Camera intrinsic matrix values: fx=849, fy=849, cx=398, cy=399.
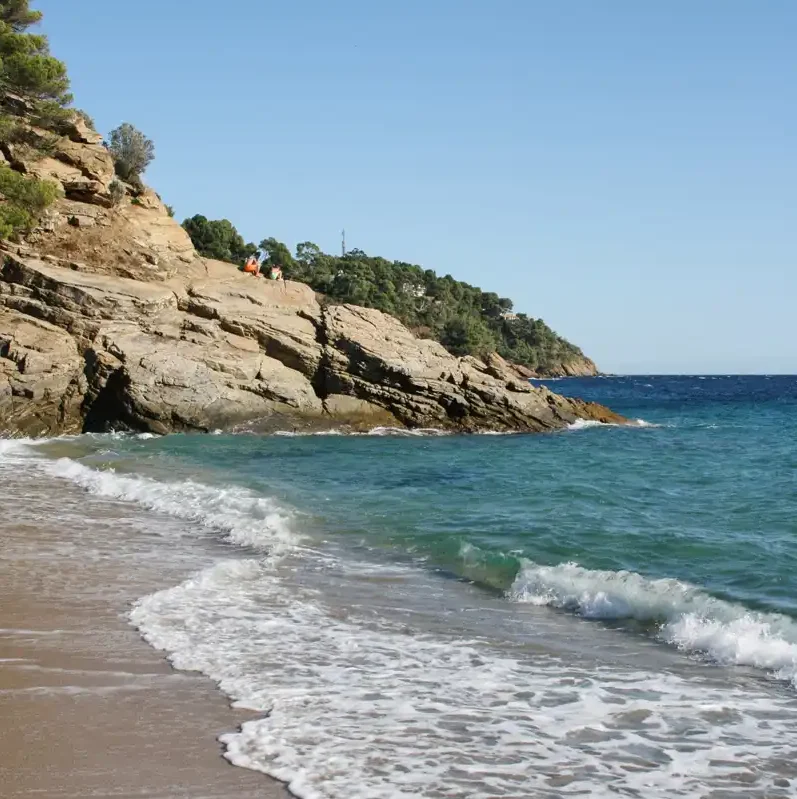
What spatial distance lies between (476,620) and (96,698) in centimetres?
409

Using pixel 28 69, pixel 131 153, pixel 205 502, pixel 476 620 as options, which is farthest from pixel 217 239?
pixel 476 620

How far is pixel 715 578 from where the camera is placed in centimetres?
1064

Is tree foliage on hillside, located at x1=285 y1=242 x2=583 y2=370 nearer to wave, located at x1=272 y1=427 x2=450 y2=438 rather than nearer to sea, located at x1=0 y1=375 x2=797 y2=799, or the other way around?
wave, located at x1=272 y1=427 x2=450 y2=438

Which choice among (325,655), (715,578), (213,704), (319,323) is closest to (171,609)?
(325,655)

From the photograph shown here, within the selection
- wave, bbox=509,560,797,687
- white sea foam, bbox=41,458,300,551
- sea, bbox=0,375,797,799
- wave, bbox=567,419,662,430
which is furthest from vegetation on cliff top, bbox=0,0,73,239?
wave, bbox=509,560,797,687

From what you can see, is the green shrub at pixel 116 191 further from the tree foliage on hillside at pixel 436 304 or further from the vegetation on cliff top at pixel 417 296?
the tree foliage on hillside at pixel 436 304

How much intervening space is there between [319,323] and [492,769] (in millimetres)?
30066

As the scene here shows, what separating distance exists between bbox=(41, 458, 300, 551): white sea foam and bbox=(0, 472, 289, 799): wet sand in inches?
94.7

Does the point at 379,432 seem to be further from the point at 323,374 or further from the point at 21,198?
the point at 21,198

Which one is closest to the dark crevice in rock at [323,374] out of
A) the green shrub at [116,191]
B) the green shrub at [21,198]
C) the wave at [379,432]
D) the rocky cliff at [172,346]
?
the rocky cliff at [172,346]

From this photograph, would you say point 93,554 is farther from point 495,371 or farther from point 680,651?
point 495,371

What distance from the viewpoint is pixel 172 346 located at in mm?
30375

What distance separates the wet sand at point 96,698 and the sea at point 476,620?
222mm

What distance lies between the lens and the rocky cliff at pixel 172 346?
28.8 metres
